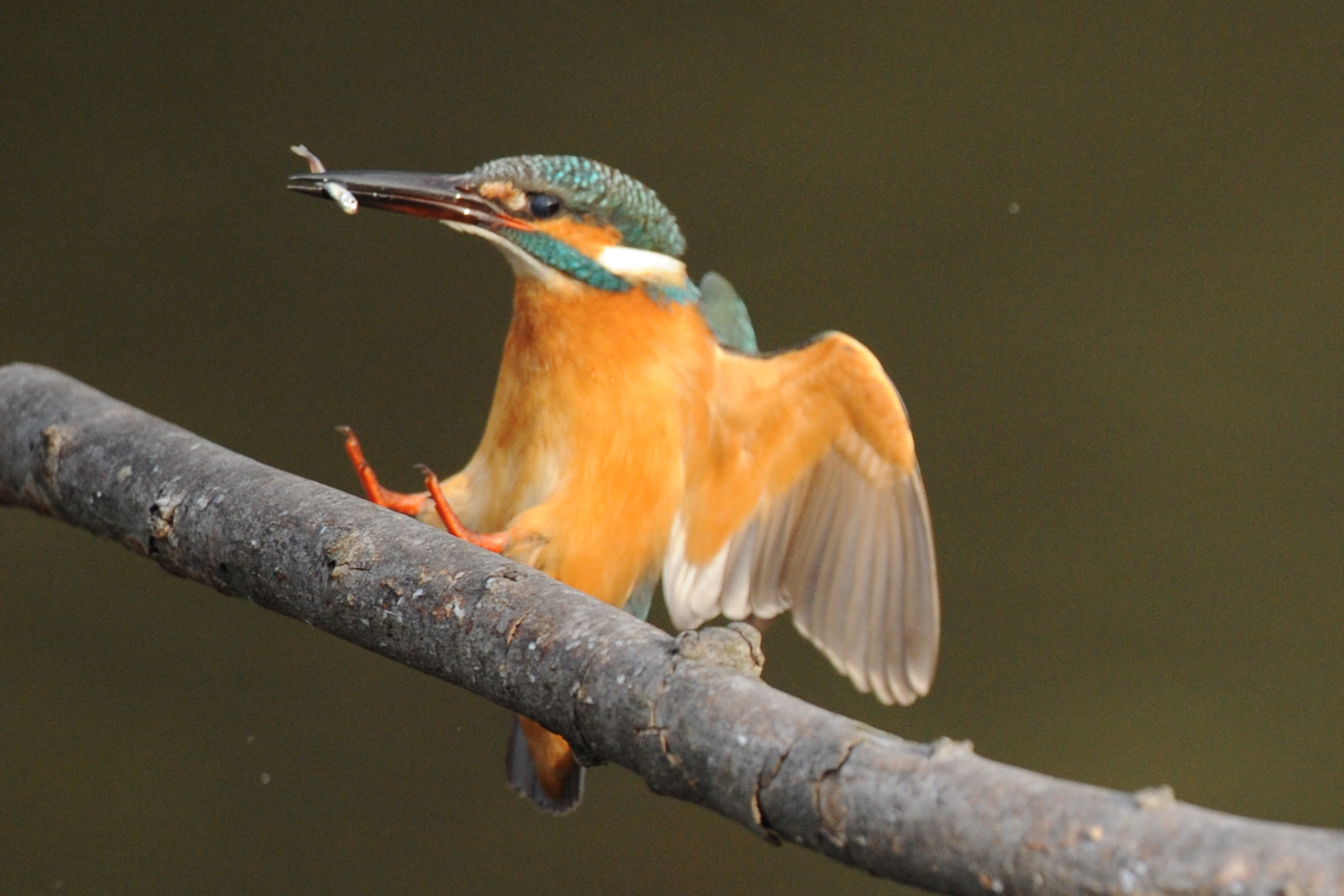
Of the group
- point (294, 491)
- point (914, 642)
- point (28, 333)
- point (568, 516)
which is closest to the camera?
point (294, 491)

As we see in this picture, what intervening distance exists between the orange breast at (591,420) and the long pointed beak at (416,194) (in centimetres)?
12

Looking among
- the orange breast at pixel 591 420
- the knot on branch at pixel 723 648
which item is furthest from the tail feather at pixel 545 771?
the knot on branch at pixel 723 648

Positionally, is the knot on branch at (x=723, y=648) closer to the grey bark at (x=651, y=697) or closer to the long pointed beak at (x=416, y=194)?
the grey bark at (x=651, y=697)

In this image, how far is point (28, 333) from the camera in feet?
10.2

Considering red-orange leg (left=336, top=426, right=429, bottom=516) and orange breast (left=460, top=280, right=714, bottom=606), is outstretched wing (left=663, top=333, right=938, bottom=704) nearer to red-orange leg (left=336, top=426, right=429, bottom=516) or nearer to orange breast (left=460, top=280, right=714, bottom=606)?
orange breast (left=460, top=280, right=714, bottom=606)

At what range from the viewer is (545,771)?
1602 millimetres

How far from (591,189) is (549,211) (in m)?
0.05

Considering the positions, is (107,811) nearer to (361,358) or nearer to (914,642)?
(361,358)

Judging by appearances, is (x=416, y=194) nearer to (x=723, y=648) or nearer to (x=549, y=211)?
(x=549, y=211)

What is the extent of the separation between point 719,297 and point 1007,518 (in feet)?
5.25

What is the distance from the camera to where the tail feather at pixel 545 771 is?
156 cm

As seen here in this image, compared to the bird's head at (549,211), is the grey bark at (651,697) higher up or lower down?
lower down

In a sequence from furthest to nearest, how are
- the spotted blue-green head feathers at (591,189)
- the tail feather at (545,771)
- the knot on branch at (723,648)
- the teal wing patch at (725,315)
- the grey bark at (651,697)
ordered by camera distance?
the teal wing patch at (725,315) → the tail feather at (545,771) → the spotted blue-green head feathers at (591,189) → the knot on branch at (723,648) → the grey bark at (651,697)

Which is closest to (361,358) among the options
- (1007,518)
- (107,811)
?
(107,811)
